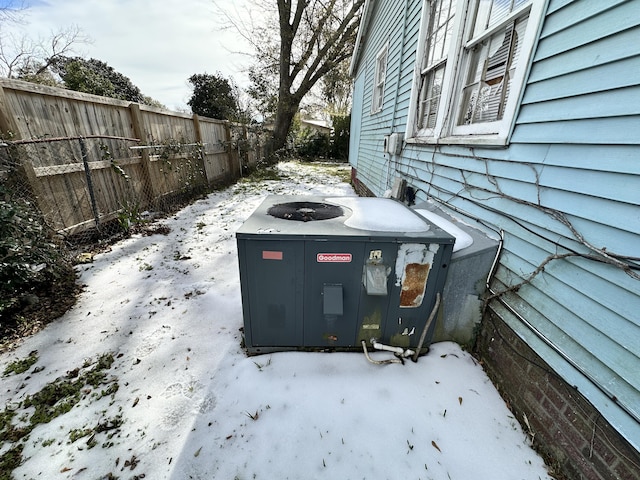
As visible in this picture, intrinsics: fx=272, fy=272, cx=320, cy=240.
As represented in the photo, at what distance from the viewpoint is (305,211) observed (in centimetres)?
222

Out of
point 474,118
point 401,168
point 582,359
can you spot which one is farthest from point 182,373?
point 401,168

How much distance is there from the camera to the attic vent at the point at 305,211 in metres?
2.06

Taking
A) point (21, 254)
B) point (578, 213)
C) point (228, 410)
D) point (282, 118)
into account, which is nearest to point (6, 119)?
point (21, 254)

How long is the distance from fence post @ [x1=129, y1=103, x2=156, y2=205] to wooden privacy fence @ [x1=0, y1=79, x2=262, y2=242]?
0.01 m

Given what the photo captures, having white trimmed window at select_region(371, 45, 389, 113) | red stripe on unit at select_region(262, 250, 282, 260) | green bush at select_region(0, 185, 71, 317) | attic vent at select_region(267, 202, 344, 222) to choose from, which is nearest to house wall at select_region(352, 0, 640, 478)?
attic vent at select_region(267, 202, 344, 222)

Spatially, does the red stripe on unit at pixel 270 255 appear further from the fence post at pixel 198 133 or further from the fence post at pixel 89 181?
the fence post at pixel 198 133

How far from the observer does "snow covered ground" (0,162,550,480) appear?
1.40 meters

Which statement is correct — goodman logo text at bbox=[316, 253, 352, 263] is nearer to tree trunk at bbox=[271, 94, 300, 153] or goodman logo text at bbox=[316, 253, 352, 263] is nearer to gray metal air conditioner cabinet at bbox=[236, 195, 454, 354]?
gray metal air conditioner cabinet at bbox=[236, 195, 454, 354]

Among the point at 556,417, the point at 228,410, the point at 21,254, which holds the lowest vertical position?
the point at 228,410

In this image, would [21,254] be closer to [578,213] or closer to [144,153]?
[144,153]

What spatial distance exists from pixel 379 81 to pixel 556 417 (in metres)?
6.17

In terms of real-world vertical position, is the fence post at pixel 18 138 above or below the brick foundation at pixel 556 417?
above

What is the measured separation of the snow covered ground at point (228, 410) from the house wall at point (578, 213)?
0.43 metres

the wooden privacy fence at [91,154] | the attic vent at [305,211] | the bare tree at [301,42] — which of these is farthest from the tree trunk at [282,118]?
the attic vent at [305,211]
